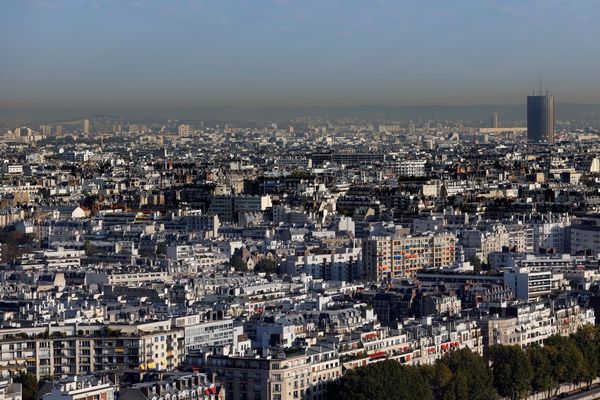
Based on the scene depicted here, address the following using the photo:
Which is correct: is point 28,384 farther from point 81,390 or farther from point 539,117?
point 539,117

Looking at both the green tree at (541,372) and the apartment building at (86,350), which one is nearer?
the apartment building at (86,350)

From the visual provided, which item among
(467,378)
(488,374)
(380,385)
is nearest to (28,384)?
(380,385)

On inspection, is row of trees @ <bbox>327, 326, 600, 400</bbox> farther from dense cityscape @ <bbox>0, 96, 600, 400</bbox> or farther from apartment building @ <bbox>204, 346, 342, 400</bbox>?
apartment building @ <bbox>204, 346, 342, 400</bbox>

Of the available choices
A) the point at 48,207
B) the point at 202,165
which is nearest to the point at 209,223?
the point at 48,207

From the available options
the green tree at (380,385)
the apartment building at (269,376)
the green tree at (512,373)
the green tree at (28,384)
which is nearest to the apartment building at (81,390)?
the green tree at (28,384)

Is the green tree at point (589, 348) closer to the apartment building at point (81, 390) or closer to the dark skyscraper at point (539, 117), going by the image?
the apartment building at point (81, 390)

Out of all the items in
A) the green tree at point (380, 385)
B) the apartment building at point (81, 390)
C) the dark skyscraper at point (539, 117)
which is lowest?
the green tree at point (380, 385)
